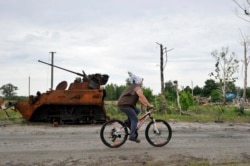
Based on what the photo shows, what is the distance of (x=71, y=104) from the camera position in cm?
1947

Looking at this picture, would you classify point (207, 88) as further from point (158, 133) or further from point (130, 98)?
point (130, 98)

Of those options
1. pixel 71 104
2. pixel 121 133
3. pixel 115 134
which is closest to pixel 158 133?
pixel 121 133

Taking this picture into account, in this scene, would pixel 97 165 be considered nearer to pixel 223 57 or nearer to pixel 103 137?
pixel 103 137

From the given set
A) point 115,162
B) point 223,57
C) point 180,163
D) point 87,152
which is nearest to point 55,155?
point 87,152

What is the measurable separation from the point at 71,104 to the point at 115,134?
807 centimetres

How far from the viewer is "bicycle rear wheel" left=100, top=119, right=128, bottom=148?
38.2 ft

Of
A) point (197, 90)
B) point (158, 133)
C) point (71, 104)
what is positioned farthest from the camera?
point (197, 90)

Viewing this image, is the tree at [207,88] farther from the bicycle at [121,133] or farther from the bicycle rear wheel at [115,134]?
the bicycle rear wheel at [115,134]

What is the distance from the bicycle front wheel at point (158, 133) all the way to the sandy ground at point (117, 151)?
0.18 meters

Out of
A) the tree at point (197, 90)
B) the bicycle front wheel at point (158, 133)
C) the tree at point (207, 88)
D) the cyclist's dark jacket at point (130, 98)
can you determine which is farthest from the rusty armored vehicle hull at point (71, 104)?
the tree at point (197, 90)

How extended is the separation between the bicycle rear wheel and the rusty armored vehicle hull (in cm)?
777

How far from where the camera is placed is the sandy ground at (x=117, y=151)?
9.37m

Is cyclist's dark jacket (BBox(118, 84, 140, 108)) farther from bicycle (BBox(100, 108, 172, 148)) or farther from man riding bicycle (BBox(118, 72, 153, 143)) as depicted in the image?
bicycle (BBox(100, 108, 172, 148))

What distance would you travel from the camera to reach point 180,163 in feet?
30.0
